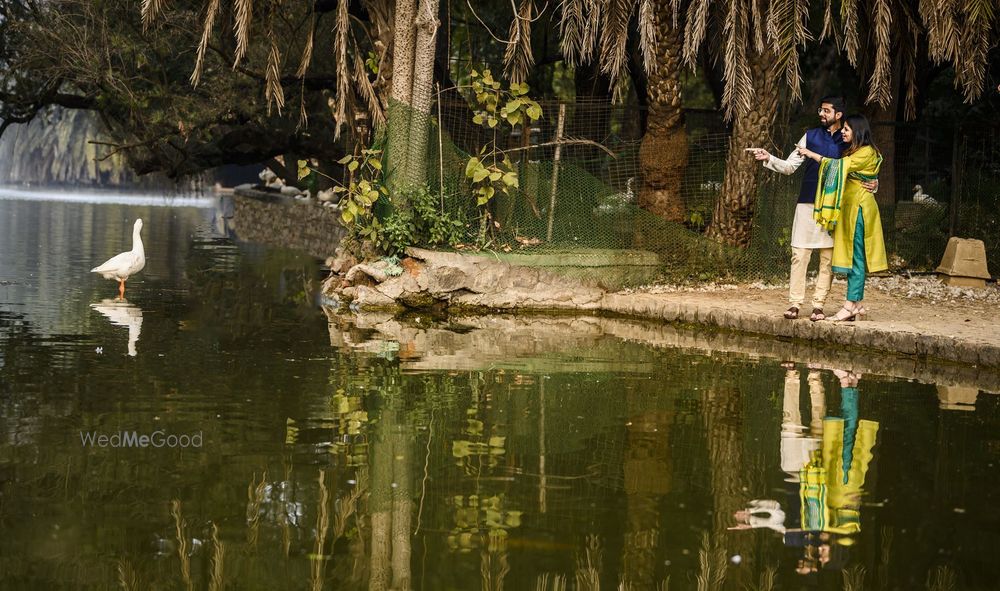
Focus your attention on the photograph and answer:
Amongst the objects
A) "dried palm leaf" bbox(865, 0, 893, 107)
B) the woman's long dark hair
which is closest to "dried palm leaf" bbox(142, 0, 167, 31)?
the woman's long dark hair

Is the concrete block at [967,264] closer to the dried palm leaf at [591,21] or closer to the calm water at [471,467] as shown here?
the dried palm leaf at [591,21]

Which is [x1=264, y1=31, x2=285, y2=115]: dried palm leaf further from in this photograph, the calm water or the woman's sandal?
the woman's sandal

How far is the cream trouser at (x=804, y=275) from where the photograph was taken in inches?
491

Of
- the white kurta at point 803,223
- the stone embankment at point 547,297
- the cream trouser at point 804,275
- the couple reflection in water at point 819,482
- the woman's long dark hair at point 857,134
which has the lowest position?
the couple reflection in water at point 819,482

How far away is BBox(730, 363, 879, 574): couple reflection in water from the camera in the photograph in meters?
5.78

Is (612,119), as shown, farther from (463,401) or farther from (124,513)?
(124,513)

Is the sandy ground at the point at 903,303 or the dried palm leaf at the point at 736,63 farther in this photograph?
the dried palm leaf at the point at 736,63

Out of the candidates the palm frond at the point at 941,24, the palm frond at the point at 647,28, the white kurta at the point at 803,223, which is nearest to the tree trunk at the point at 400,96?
the palm frond at the point at 647,28

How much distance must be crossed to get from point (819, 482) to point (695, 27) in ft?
31.7

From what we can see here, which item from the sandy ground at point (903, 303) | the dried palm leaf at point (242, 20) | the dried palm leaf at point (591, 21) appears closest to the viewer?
the sandy ground at point (903, 303)

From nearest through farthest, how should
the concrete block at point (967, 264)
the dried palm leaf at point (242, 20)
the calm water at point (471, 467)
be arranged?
the calm water at point (471, 467), the dried palm leaf at point (242, 20), the concrete block at point (967, 264)

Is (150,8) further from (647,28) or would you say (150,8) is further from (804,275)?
(804,275)

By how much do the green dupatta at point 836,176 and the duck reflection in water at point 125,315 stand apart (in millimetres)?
6731

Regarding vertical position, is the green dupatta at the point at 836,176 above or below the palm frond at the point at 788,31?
below
